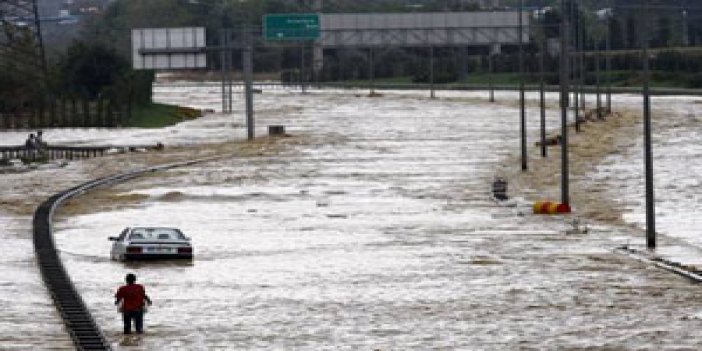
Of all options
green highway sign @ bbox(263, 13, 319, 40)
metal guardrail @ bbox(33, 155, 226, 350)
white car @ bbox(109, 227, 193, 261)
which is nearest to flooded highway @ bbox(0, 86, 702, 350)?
metal guardrail @ bbox(33, 155, 226, 350)

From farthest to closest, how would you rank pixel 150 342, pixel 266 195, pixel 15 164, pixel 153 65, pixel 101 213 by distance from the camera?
pixel 153 65 < pixel 15 164 < pixel 266 195 < pixel 101 213 < pixel 150 342

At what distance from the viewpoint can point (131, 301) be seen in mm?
39781

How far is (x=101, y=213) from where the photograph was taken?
77.0 meters

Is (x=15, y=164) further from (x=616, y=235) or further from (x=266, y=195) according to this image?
(x=616, y=235)

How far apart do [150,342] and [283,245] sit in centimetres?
2329

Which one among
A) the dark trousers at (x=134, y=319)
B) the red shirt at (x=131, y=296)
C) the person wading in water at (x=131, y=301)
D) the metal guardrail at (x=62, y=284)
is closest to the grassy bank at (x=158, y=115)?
the metal guardrail at (x=62, y=284)

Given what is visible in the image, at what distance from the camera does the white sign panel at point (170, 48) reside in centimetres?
15075

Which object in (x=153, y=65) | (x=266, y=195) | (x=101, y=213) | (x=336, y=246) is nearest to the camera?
(x=336, y=246)

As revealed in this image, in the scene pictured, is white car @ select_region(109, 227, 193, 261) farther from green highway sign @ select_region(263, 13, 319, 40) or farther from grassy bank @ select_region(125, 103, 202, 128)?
grassy bank @ select_region(125, 103, 202, 128)

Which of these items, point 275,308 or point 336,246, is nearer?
point 275,308

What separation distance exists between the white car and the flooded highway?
25.3 inches

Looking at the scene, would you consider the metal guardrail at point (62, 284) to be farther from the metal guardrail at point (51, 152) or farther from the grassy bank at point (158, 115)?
the grassy bank at point (158, 115)

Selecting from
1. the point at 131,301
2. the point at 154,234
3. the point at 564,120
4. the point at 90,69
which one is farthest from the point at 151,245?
the point at 90,69

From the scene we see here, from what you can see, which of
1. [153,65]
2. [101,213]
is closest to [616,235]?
[101,213]
